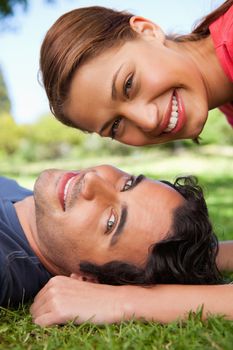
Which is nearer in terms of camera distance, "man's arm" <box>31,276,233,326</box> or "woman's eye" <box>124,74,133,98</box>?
"man's arm" <box>31,276,233,326</box>

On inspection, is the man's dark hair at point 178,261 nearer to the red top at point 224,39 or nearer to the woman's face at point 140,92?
the woman's face at point 140,92

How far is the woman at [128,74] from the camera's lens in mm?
3516

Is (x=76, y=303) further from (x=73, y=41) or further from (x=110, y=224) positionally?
(x=73, y=41)

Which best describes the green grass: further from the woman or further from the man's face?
the woman

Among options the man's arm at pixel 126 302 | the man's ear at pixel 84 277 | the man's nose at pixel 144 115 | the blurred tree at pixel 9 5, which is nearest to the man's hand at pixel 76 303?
the man's arm at pixel 126 302

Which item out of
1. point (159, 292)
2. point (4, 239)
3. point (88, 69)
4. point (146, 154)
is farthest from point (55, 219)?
point (146, 154)

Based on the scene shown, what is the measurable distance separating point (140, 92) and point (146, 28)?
0.61 metres

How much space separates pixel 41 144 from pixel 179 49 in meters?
30.8

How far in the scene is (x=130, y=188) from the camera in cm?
332

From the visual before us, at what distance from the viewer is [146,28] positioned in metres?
3.85

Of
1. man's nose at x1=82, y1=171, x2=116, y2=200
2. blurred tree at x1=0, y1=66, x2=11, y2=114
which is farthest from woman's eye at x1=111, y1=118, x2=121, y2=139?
blurred tree at x1=0, y1=66, x2=11, y2=114

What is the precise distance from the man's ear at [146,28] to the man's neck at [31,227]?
1.42m

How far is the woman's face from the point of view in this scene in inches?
138

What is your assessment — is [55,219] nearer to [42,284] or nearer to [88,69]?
[42,284]
